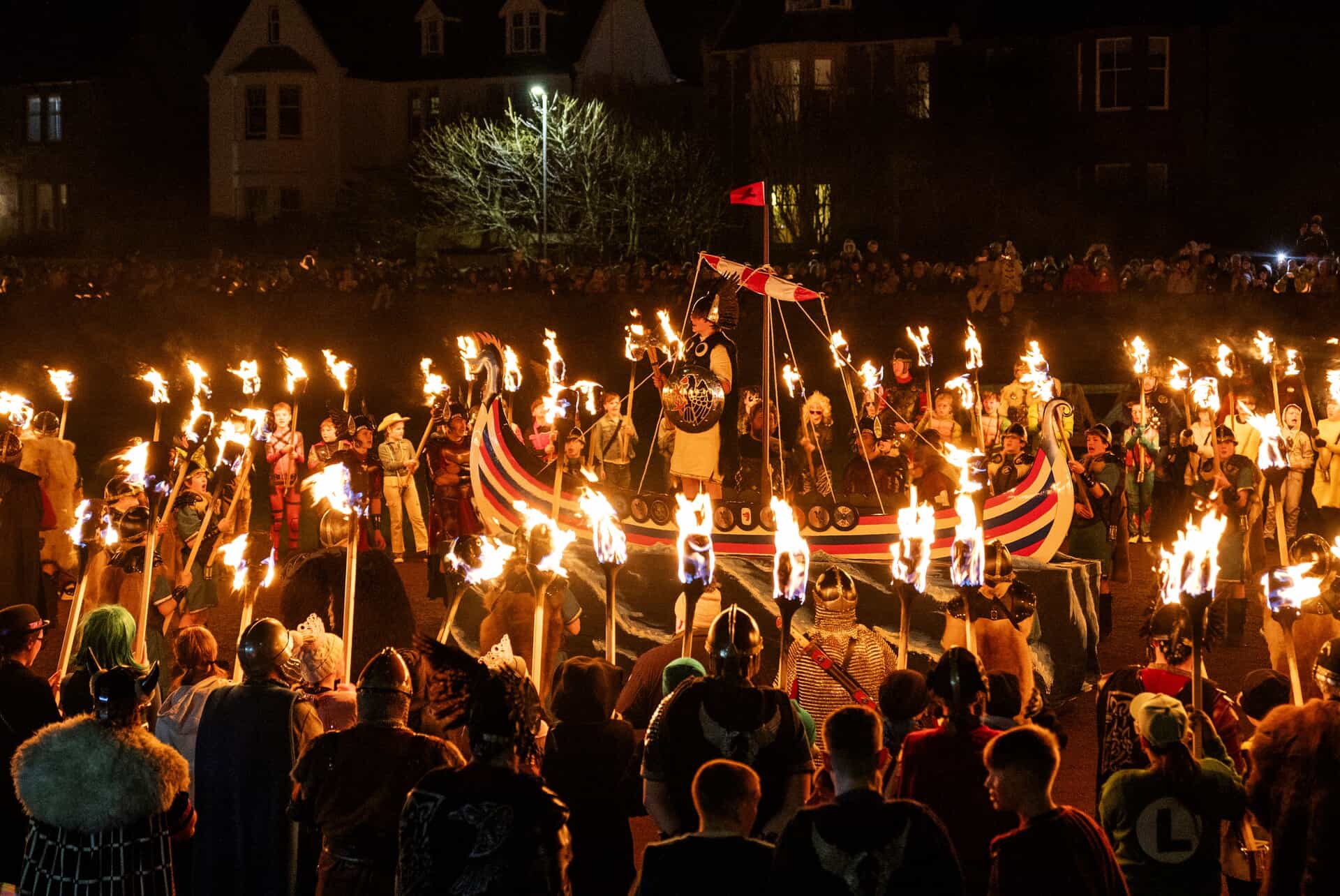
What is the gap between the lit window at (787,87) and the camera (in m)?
38.2

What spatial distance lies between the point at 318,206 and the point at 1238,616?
38061 millimetres

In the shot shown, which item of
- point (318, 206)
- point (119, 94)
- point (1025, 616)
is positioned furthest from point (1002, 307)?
point (119, 94)

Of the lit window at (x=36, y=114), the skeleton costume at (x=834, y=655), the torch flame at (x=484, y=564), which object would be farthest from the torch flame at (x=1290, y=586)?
the lit window at (x=36, y=114)

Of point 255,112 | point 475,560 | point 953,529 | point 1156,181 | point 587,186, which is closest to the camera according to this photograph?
point 475,560

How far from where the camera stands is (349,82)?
46.6 metres

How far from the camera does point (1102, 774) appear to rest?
6.00m

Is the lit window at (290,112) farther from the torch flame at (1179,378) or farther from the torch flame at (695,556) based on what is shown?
the torch flame at (695,556)

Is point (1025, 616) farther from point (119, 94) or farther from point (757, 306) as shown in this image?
point (119, 94)

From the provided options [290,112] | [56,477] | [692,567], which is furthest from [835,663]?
[290,112]

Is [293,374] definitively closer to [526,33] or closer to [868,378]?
[868,378]

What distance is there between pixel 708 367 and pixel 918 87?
86.3ft

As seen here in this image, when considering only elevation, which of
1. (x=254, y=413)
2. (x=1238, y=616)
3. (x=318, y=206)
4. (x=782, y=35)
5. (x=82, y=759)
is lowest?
(x=1238, y=616)

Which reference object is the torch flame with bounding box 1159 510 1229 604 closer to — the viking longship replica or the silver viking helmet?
the silver viking helmet

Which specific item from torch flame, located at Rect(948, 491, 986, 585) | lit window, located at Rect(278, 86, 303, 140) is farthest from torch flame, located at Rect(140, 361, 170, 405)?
lit window, located at Rect(278, 86, 303, 140)
